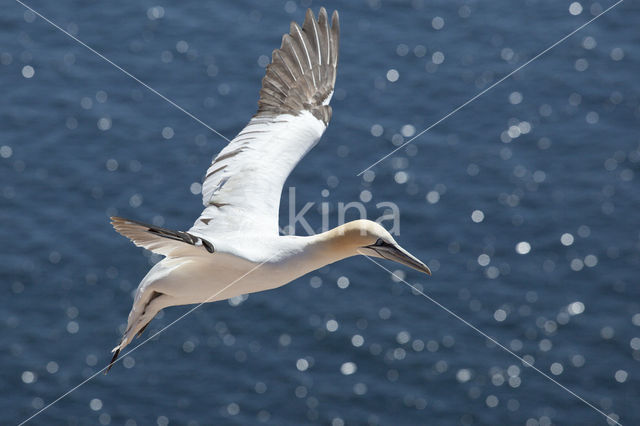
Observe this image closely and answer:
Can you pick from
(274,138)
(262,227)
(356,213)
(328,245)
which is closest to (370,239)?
(328,245)

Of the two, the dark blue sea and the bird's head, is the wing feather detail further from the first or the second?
the dark blue sea

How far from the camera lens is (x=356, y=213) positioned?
106ft

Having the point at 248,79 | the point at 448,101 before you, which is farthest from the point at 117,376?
the point at 448,101

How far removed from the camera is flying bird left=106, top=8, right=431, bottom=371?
502 inches

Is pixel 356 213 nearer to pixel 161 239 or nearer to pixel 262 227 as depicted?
pixel 262 227

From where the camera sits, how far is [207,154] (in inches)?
1318

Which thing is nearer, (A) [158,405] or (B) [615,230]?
(A) [158,405]

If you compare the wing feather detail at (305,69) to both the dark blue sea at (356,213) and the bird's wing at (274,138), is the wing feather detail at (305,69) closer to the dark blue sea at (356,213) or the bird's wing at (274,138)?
the bird's wing at (274,138)

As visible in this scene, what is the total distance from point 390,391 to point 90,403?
759 cm

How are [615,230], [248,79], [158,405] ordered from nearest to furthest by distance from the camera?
1. [158,405]
2. [615,230]
3. [248,79]

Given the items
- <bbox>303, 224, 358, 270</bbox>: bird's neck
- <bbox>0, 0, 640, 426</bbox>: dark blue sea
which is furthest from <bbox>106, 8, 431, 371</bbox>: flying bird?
<bbox>0, 0, 640, 426</bbox>: dark blue sea

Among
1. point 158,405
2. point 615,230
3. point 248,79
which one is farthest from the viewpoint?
point 248,79

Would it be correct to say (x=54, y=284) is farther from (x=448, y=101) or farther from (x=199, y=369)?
(x=448, y=101)

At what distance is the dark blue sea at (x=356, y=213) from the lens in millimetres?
30531
